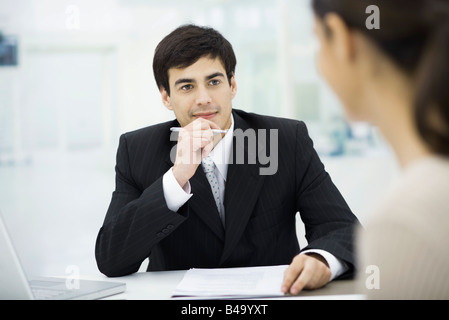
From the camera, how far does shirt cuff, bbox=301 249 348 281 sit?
4.58 ft

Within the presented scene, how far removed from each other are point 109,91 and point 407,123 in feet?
29.9

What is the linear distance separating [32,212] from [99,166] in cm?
491

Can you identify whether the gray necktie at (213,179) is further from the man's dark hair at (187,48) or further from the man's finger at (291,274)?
the man's finger at (291,274)

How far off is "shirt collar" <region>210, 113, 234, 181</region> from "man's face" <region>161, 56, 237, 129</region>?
0.19ft

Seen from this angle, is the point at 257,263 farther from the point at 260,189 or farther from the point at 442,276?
the point at 442,276

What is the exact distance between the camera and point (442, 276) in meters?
0.68

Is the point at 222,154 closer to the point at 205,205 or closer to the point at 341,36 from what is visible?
the point at 205,205

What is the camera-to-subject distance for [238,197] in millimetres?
1840

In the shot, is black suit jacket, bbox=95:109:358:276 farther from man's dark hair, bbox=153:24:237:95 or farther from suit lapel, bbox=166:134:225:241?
man's dark hair, bbox=153:24:237:95

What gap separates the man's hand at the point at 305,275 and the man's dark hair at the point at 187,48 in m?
0.93

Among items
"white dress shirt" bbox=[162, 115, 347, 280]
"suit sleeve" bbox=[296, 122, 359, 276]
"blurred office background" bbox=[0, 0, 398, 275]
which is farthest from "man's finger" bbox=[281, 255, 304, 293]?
"blurred office background" bbox=[0, 0, 398, 275]

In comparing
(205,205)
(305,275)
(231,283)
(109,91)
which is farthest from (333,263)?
Answer: (109,91)

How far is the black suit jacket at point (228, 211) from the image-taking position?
1630 millimetres
